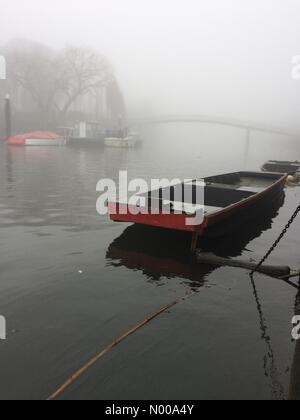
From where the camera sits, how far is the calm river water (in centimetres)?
555

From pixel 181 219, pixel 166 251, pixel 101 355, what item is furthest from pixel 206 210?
pixel 101 355

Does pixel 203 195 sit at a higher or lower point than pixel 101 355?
higher

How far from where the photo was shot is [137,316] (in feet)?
24.1

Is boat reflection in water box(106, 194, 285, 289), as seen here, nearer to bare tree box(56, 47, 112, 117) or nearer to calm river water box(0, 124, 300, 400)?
calm river water box(0, 124, 300, 400)

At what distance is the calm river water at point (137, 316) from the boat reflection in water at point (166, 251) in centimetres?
3

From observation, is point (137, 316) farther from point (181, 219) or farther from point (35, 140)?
point (35, 140)

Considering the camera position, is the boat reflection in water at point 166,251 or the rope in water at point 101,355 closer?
the rope in water at point 101,355

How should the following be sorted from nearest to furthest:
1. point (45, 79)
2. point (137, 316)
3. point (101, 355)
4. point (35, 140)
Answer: point (101, 355) → point (137, 316) → point (35, 140) → point (45, 79)

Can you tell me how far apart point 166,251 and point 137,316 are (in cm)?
370

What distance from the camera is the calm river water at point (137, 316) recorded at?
5551 mm

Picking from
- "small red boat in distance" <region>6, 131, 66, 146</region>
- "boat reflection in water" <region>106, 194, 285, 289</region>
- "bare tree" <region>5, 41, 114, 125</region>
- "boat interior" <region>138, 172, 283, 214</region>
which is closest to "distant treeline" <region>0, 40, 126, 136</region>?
"bare tree" <region>5, 41, 114, 125</region>

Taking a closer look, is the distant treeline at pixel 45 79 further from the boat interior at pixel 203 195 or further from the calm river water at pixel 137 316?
the calm river water at pixel 137 316

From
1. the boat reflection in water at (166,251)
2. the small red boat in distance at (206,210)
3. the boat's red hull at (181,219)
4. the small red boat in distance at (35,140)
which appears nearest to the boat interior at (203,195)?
the small red boat in distance at (206,210)

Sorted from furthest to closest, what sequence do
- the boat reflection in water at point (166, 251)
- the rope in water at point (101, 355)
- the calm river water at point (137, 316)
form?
1. the boat reflection in water at point (166, 251)
2. the calm river water at point (137, 316)
3. the rope in water at point (101, 355)
